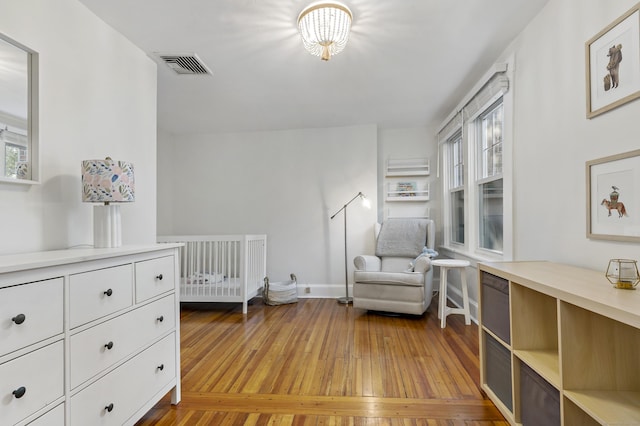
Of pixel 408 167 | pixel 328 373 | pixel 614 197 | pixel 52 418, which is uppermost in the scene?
pixel 408 167

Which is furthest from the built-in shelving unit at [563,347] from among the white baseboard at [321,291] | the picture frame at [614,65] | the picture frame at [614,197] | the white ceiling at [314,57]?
the white baseboard at [321,291]

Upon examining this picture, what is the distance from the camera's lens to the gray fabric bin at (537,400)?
116 cm

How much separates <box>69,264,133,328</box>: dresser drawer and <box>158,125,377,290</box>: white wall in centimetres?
292

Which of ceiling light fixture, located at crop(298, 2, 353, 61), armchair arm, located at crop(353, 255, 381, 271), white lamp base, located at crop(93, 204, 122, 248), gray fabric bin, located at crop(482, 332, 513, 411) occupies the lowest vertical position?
gray fabric bin, located at crop(482, 332, 513, 411)

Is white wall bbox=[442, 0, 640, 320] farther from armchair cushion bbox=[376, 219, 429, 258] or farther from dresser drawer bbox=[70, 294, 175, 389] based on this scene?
dresser drawer bbox=[70, 294, 175, 389]

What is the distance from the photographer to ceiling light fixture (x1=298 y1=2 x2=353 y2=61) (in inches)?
69.2

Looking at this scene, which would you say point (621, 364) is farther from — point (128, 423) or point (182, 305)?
point (182, 305)

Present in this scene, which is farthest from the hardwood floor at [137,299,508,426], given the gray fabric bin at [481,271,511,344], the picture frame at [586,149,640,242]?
the picture frame at [586,149,640,242]

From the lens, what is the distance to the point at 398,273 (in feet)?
10.5

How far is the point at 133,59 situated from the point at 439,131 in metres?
3.40

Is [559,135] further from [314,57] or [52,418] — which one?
[52,418]

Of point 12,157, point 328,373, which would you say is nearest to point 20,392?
point 12,157

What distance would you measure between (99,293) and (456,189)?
3539mm

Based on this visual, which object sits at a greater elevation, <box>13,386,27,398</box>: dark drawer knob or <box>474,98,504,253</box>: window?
<box>474,98,504,253</box>: window
